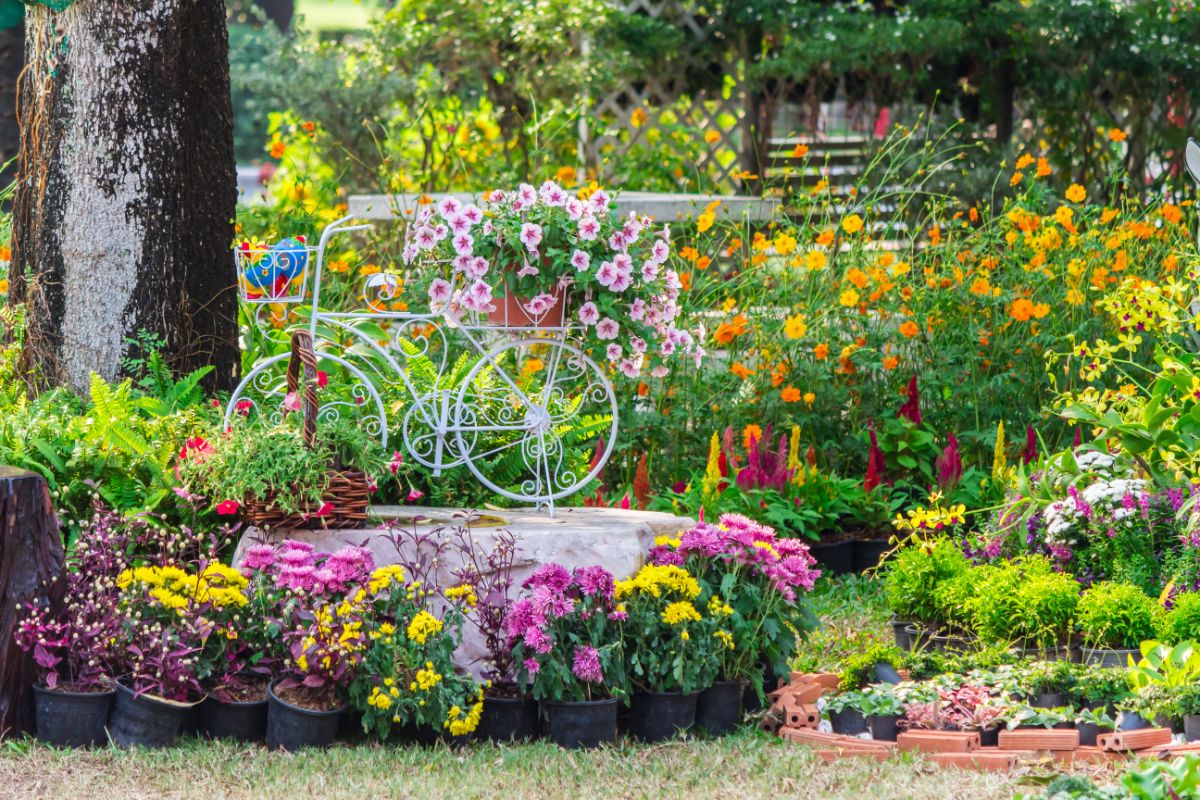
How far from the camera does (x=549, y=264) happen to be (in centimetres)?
426

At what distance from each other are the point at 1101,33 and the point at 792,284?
492 cm

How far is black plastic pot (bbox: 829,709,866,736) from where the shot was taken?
388cm

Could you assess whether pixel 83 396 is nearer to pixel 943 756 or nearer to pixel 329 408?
pixel 329 408

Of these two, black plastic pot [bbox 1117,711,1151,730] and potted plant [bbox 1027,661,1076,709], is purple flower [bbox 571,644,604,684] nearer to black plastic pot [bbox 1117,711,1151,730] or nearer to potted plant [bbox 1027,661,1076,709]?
potted plant [bbox 1027,661,1076,709]

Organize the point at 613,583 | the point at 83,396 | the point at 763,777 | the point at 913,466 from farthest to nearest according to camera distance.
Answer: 1. the point at 913,466
2. the point at 83,396
3. the point at 613,583
4. the point at 763,777

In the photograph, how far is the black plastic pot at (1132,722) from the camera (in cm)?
365

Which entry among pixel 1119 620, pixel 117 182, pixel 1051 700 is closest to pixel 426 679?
A: pixel 1051 700

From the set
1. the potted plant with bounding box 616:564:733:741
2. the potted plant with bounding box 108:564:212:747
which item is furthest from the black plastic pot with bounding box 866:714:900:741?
the potted plant with bounding box 108:564:212:747

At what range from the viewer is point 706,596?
3986 mm

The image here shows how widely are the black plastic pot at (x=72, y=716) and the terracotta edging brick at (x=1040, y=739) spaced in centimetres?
228

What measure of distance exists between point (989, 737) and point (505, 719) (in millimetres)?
1258

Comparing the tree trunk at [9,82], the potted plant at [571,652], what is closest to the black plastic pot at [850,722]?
the potted plant at [571,652]

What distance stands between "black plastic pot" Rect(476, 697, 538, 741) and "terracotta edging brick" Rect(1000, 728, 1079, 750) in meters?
1.23

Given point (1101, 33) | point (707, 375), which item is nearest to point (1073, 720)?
point (707, 375)
